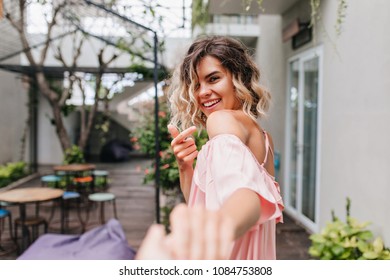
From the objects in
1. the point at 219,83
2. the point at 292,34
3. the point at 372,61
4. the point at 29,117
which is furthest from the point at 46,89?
the point at 219,83

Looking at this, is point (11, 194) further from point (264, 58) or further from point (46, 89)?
point (264, 58)

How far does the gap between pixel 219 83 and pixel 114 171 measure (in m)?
7.84

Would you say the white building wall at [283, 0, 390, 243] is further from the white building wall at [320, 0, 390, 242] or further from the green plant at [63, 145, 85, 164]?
the green plant at [63, 145, 85, 164]

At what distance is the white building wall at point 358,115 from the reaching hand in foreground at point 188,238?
5.27 ft

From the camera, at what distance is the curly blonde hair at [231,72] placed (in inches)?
29.1

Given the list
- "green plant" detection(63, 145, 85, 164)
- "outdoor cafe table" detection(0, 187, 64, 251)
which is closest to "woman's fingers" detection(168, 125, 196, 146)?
"outdoor cafe table" detection(0, 187, 64, 251)

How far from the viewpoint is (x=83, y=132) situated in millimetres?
6148

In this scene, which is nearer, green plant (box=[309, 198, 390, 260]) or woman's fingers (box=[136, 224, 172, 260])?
woman's fingers (box=[136, 224, 172, 260])

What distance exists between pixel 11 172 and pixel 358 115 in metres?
5.60

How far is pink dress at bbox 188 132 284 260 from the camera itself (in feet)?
1.92

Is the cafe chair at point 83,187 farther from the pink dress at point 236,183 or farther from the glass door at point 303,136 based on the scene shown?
the pink dress at point 236,183

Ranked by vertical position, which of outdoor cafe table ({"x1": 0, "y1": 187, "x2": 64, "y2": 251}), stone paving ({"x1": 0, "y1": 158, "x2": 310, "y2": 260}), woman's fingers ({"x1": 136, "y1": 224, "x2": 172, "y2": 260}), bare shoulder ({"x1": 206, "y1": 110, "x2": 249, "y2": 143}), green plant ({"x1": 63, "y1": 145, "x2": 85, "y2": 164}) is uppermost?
bare shoulder ({"x1": 206, "y1": 110, "x2": 249, "y2": 143})

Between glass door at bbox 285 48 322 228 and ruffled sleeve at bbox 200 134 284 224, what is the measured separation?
2.80 meters

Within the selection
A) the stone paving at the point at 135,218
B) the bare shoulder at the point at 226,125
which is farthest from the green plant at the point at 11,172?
the bare shoulder at the point at 226,125
